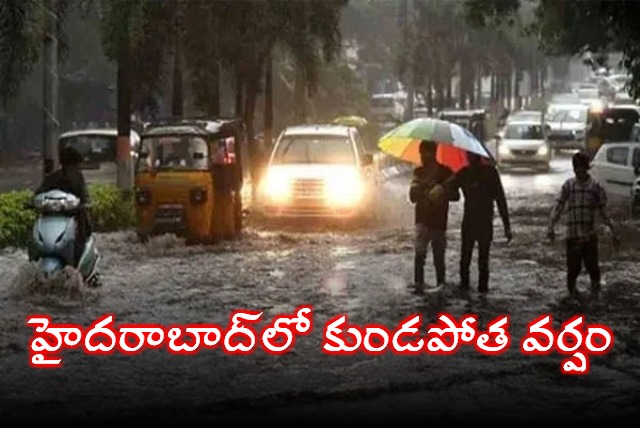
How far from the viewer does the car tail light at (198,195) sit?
70.9 feet

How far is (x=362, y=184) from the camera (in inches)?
1013

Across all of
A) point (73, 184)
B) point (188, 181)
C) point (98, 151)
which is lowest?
point (188, 181)

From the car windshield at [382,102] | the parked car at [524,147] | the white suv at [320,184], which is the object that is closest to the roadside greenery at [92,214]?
the white suv at [320,184]

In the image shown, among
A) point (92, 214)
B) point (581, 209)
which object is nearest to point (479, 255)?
point (581, 209)

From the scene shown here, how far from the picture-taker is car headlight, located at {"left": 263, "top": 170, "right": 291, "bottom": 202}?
2542 centimetres

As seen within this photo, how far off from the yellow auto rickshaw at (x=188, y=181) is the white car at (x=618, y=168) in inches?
446

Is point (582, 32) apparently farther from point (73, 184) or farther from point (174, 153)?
point (73, 184)

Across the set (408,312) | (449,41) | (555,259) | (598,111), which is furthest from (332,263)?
(449,41)

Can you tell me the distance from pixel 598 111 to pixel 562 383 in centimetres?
3764

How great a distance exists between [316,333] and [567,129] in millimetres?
47677

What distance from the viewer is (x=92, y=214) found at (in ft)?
71.4

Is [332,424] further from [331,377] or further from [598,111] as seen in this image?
[598,111]

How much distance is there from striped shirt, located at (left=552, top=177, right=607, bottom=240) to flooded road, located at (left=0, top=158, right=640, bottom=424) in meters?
0.88

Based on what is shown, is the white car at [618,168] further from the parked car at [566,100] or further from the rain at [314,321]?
the parked car at [566,100]
